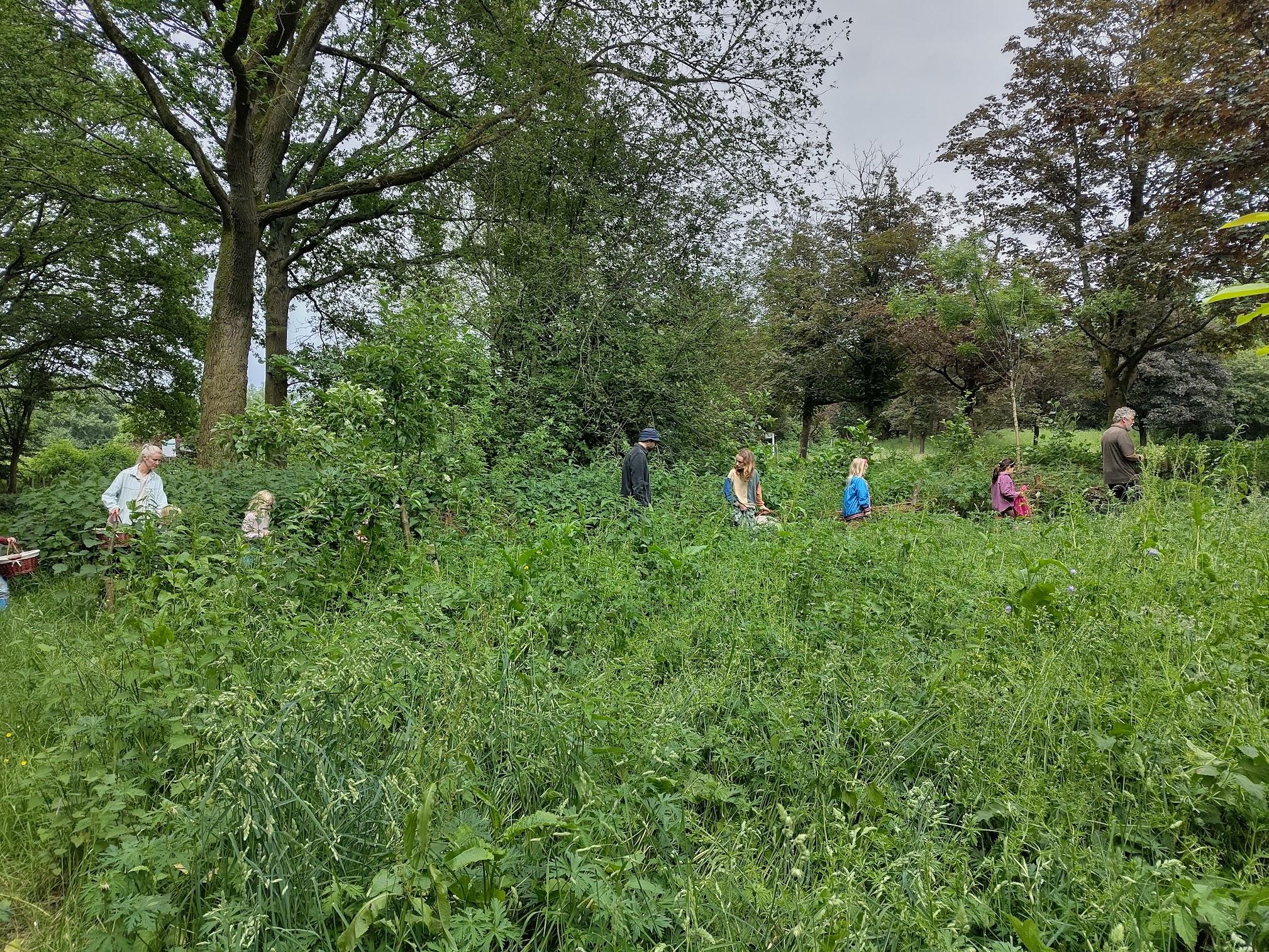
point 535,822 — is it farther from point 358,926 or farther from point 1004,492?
point 1004,492

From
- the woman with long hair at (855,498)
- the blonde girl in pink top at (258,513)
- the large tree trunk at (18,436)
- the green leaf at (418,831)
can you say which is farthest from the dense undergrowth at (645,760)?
the large tree trunk at (18,436)

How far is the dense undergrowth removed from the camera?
69.7 inches

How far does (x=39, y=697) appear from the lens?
3201 millimetres

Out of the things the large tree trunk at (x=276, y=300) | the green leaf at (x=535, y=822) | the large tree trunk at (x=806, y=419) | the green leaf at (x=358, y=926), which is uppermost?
the large tree trunk at (x=276, y=300)

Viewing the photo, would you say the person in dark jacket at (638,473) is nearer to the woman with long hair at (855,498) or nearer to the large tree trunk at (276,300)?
the woman with long hair at (855,498)

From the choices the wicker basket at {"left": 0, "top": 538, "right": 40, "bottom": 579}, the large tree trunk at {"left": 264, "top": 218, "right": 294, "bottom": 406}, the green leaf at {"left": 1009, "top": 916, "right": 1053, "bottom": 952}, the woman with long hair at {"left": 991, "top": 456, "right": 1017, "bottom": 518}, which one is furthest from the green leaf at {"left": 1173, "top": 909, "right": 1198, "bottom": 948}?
the large tree trunk at {"left": 264, "top": 218, "right": 294, "bottom": 406}

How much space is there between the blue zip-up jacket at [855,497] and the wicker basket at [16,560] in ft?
29.0

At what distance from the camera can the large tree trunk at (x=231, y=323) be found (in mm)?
9273

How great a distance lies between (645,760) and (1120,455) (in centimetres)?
862

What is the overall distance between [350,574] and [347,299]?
14.6m

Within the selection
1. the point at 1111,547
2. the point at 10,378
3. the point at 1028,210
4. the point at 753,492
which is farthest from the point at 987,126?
the point at 10,378

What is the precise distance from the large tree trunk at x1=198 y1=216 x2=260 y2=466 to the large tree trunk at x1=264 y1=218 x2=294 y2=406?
15.9 ft

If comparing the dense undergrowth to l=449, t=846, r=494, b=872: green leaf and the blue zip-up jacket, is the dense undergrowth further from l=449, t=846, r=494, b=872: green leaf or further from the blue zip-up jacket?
the blue zip-up jacket

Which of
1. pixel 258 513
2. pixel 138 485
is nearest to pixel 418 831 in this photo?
pixel 258 513
